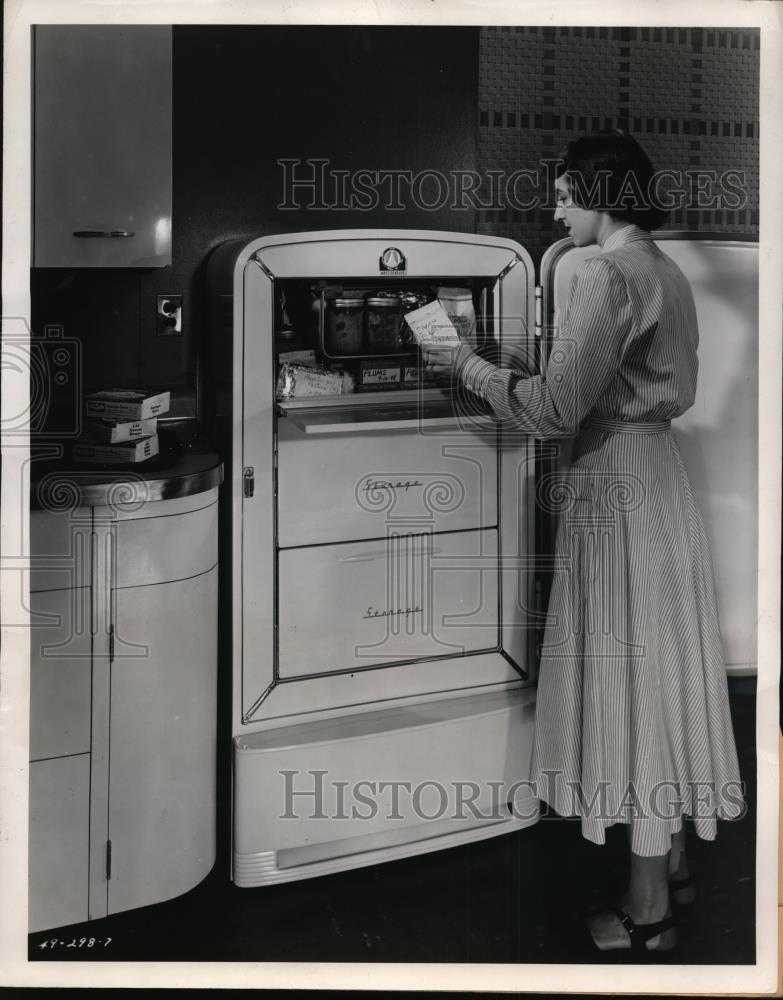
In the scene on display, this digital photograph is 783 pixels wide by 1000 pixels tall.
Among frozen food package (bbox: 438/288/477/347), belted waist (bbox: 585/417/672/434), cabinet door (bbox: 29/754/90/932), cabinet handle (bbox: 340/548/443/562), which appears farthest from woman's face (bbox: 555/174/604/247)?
cabinet door (bbox: 29/754/90/932)

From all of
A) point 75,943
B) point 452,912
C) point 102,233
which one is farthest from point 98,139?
point 452,912

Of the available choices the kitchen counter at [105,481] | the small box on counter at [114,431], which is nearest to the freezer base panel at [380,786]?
the kitchen counter at [105,481]

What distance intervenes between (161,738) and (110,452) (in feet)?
Answer: 1.94

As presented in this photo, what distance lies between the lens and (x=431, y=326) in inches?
83.6

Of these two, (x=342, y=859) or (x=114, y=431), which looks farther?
(x=342, y=859)

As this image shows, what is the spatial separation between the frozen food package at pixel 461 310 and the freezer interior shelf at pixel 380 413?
0.14 metres

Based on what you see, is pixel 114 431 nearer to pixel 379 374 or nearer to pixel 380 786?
pixel 379 374

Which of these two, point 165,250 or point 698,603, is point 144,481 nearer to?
point 165,250

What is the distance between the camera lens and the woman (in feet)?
6.70

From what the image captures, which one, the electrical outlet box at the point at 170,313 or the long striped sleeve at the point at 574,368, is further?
the electrical outlet box at the point at 170,313

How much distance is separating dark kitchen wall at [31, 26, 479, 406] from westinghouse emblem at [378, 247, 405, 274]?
0.18ft

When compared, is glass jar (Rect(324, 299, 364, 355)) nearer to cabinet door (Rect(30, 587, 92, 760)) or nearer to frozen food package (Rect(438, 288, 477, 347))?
frozen food package (Rect(438, 288, 477, 347))

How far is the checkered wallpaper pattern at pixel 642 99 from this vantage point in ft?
6.75

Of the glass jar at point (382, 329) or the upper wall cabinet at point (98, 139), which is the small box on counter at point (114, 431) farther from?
the glass jar at point (382, 329)
